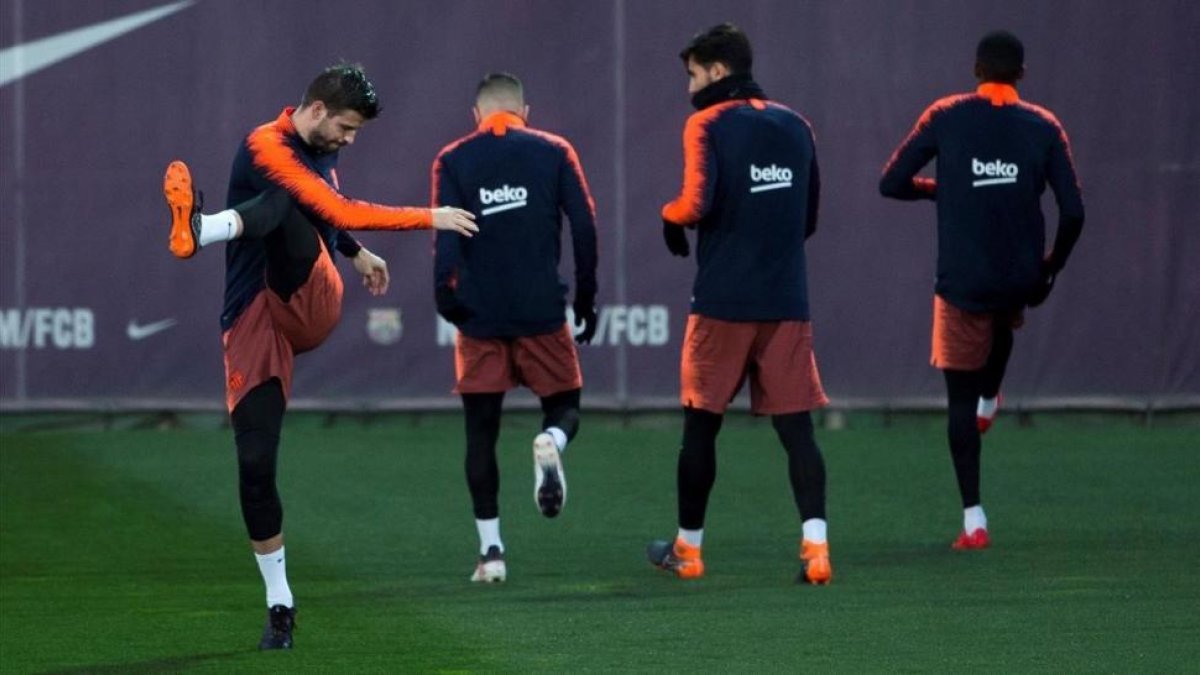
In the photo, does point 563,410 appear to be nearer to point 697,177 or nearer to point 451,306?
point 451,306

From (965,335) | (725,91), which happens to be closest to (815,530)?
(965,335)

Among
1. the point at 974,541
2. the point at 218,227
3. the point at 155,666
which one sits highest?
the point at 218,227

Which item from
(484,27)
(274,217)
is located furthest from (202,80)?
(274,217)

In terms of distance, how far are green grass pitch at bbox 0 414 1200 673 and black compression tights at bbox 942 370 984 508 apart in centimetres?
28

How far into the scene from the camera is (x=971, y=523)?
381 inches

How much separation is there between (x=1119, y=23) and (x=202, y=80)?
209 inches

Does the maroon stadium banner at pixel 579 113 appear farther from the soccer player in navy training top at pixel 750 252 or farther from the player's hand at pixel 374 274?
the player's hand at pixel 374 274

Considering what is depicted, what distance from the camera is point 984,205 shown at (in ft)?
32.0

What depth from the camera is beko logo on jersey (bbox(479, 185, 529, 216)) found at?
9.16 metres

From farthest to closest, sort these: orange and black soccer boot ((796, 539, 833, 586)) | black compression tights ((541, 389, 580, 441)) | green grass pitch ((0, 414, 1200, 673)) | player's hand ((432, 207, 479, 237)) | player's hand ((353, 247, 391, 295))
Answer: black compression tights ((541, 389, 580, 441)) < orange and black soccer boot ((796, 539, 833, 586)) < player's hand ((353, 247, 391, 295)) < green grass pitch ((0, 414, 1200, 673)) < player's hand ((432, 207, 479, 237))

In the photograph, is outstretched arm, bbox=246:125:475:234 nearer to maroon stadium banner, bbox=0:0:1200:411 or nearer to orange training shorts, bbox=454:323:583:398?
orange training shorts, bbox=454:323:583:398

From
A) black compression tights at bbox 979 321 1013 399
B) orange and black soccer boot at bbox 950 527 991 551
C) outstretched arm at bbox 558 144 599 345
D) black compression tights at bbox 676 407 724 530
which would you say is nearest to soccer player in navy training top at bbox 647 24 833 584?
black compression tights at bbox 676 407 724 530

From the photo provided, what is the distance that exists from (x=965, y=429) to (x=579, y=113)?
4.75 m

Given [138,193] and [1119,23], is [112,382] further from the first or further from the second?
[1119,23]
